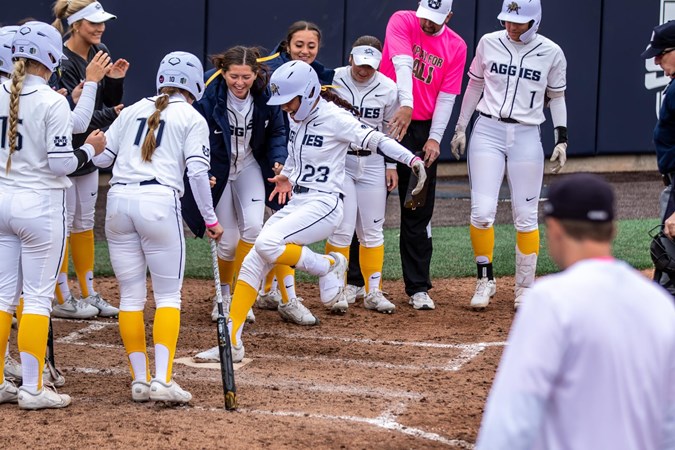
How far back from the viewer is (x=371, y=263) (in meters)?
8.23

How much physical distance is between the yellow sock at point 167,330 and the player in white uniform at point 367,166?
2.47 m

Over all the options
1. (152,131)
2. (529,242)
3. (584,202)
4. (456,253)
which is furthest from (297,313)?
(584,202)

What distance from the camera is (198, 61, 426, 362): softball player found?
6602mm

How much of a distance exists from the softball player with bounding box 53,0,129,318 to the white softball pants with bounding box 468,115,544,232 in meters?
2.79

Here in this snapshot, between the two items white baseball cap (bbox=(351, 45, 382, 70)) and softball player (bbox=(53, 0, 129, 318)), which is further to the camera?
white baseball cap (bbox=(351, 45, 382, 70))

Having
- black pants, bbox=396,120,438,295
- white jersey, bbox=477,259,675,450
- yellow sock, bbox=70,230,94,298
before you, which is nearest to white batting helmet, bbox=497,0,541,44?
black pants, bbox=396,120,438,295

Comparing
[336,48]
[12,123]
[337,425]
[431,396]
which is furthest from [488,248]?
[336,48]

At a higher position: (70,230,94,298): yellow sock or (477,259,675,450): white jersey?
(477,259,675,450): white jersey

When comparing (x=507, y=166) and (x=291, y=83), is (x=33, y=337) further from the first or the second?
Answer: (x=507, y=166)

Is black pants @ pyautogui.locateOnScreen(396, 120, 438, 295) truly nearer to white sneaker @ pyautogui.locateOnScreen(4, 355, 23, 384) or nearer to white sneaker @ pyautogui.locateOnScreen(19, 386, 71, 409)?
white sneaker @ pyautogui.locateOnScreen(4, 355, 23, 384)

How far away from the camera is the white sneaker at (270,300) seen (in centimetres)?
833

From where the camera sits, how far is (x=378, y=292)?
829 centimetres

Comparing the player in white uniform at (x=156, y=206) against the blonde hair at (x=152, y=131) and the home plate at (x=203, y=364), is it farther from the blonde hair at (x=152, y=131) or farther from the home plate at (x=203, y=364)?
the home plate at (x=203, y=364)

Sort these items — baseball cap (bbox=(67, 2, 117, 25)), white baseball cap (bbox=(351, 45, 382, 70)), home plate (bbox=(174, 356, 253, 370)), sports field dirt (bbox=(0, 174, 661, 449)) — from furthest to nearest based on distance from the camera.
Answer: white baseball cap (bbox=(351, 45, 382, 70)) < baseball cap (bbox=(67, 2, 117, 25)) < home plate (bbox=(174, 356, 253, 370)) < sports field dirt (bbox=(0, 174, 661, 449))
